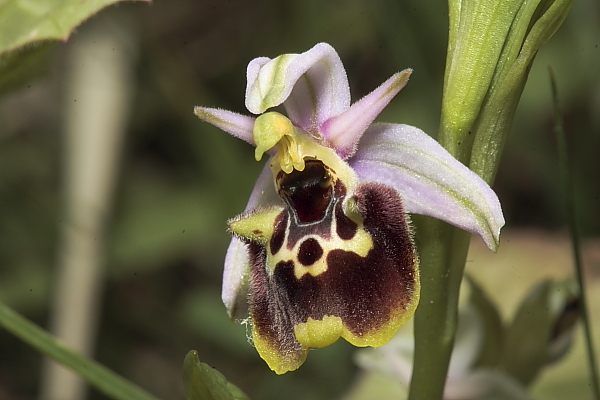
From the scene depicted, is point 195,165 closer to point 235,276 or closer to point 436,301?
point 235,276

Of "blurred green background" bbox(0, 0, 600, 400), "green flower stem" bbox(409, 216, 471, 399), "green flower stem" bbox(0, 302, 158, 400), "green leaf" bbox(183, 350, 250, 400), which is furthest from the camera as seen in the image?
"blurred green background" bbox(0, 0, 600, 400)

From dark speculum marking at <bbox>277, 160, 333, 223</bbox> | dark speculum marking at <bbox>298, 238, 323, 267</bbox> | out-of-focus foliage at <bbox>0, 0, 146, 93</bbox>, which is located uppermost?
out-of-focus foliage at <bbox>0, 0, 146, 93</bbox>

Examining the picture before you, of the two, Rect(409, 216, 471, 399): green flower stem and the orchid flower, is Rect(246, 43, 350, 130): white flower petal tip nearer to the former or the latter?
the orchid flower

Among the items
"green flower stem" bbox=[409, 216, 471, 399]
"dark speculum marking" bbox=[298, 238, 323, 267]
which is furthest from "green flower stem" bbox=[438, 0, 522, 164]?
"dark speculum marking" bbox=[298, 238, 323, 267]

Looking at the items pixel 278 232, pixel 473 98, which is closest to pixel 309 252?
pixel 278 232

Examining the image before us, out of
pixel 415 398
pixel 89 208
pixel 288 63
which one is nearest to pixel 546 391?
pixel 415 398

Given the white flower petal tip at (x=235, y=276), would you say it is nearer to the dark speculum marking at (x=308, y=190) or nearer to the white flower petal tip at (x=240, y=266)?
the white flower petal tip at (x=240, y=266)
